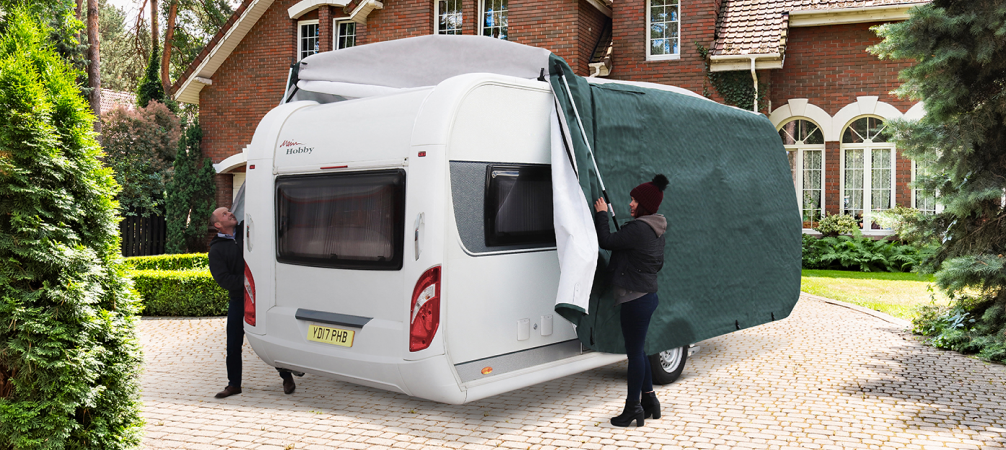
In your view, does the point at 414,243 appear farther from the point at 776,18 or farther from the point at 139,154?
the point at 139,154

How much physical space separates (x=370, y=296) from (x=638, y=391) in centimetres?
212

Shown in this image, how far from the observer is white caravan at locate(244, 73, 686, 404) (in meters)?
5.37

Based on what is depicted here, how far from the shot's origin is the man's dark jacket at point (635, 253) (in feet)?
19.0

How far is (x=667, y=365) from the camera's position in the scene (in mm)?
7289

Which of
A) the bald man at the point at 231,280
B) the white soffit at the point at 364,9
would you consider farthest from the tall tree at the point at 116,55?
the bald man at the point at 231,280

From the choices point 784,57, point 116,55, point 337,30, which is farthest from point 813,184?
point 116,55

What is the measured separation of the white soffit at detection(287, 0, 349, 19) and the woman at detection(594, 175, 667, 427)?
620 inches

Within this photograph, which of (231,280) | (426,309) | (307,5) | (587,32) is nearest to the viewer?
(426,309)

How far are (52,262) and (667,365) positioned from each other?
521cm

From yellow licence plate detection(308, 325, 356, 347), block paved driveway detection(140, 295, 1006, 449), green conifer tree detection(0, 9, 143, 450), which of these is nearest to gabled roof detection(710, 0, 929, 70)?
block paved driveway detection(140, 295, 1006, 449)

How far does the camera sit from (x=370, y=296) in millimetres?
5680

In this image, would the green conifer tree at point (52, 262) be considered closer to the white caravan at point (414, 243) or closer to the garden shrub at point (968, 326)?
the white caravan at point (414, 243)

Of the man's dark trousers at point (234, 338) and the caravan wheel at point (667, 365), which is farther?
the caravan wheel at point (667, 365)

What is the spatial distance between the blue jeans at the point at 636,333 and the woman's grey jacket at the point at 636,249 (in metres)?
Answer: 0.13
